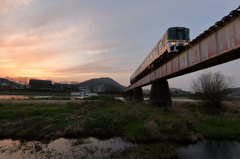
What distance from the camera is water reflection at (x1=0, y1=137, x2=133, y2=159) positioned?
6.98 metres

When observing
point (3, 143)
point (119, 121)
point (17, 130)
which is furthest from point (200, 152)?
point (17, 130)

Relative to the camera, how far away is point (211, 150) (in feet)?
25.9

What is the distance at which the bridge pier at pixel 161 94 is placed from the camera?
2065cm

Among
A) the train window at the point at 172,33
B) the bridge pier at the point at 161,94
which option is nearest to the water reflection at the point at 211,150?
the bridge pier at the point at 161,94

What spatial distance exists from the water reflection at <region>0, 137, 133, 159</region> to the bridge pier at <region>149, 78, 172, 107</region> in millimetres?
12904

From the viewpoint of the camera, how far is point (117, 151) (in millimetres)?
7391

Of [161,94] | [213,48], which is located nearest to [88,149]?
[213,48]

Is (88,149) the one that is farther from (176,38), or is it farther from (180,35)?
(180,35)

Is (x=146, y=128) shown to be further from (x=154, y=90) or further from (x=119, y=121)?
(x=154, y=90)

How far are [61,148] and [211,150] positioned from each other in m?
8.39

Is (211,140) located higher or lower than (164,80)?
lower

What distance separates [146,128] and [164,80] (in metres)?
13.0

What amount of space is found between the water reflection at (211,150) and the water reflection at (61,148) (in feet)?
10.5

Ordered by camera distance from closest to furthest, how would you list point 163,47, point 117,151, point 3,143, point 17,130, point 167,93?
point 117,151 → point 3,143 → point 17,130 → point 163,47 → point 167,93
